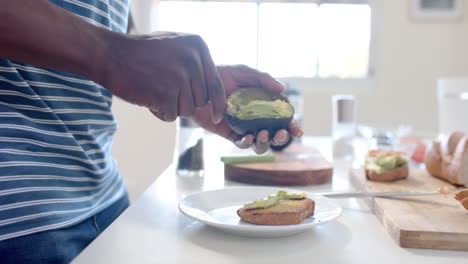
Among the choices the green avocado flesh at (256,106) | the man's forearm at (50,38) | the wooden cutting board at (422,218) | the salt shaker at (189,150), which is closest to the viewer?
the man's forearm at (50,38)

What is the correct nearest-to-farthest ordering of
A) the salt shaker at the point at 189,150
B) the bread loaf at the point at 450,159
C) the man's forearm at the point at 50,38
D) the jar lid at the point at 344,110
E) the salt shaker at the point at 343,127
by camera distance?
the man's forearm at the point at 50,38 < the bread loaf at the point at 450,159 < the salt shaker at the point at 189,150 < the salt shaker at the point at 343,127 < the jar lid at the point at 344,110

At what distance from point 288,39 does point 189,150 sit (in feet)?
8.49

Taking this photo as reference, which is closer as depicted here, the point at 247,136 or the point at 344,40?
the point at 247,136

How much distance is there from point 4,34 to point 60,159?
1.06ft

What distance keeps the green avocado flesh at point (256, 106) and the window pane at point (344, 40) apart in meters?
2.89

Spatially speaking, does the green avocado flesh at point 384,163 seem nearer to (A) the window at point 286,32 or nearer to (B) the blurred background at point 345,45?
(B) the blurred background at point 345,45

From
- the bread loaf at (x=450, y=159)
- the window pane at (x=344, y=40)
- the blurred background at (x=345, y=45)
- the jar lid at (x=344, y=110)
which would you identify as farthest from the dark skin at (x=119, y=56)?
the window pane at (x=344, y=40)

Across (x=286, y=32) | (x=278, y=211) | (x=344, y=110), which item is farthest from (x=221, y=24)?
(x=278, y=211)

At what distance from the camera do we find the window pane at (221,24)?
3582 millimetres

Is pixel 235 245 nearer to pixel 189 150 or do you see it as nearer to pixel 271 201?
pixel 271 201

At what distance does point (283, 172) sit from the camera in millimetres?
1057

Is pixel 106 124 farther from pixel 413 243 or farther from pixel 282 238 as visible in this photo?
pixel 413 243

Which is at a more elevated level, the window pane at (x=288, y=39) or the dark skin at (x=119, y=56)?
the window pane at (x=288, y=39)

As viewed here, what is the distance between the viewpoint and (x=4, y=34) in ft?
1.77
